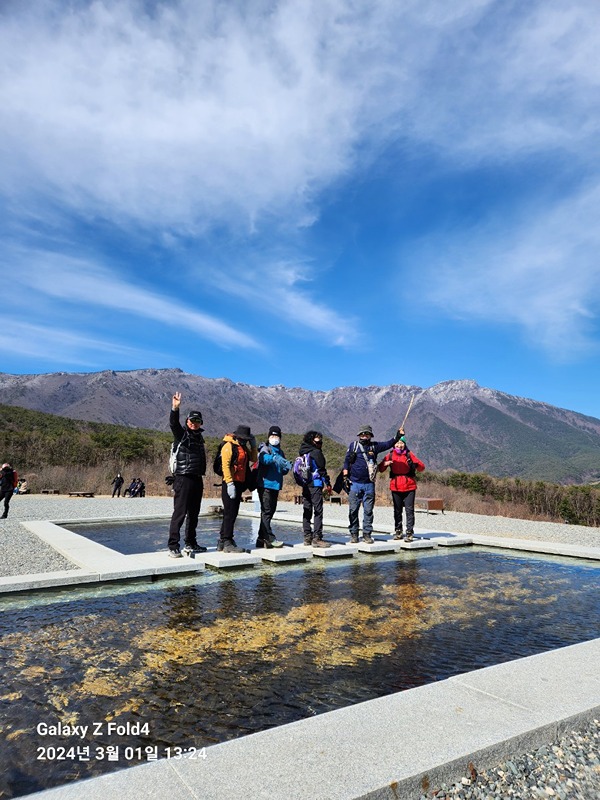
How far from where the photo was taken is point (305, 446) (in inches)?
360

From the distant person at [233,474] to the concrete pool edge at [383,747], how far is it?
4.98 m

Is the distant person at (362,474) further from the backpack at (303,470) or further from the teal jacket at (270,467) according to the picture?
the teal jacket at (270,467)

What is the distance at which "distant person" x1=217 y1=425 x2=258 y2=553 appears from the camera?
781cm

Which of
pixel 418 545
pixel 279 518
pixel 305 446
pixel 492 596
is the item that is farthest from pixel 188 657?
pixel 279 518

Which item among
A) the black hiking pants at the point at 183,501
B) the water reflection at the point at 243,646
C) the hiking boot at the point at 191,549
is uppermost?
the black hiking pants at the point at 183,501

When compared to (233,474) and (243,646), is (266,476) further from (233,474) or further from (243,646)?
(243,646)

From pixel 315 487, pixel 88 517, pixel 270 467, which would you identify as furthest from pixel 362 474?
pixel 88 517

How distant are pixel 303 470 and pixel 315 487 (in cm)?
37

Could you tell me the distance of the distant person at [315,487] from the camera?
8805 millimetres

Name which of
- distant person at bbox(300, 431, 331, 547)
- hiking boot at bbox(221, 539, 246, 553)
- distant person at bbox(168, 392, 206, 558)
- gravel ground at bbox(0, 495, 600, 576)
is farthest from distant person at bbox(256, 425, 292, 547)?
gravel ground at bbox(0, 495, 600, 576)

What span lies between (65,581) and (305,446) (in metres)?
4.50

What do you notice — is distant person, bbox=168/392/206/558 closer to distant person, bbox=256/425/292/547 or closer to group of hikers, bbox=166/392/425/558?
group of hikers, bbox=166/392/425/558

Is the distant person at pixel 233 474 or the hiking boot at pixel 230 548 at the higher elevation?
the distant person at pixel 233 474

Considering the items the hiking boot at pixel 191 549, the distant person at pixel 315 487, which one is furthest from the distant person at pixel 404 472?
the hiking boot at pixel 191 549
